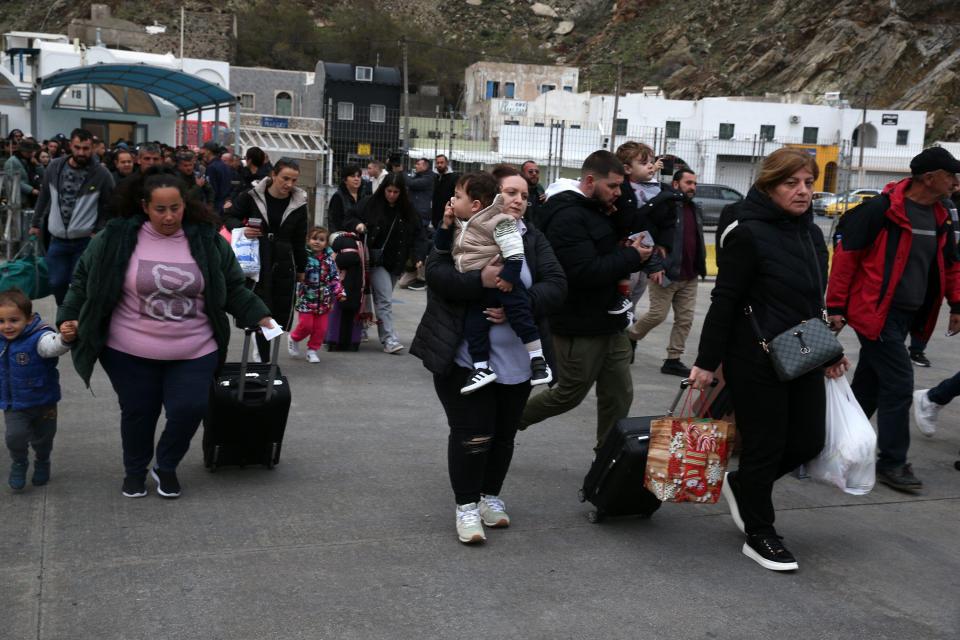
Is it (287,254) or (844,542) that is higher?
(287,254)

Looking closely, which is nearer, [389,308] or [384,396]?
[384,396]

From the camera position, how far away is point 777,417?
4.05 meters

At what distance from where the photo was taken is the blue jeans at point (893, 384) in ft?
17.4

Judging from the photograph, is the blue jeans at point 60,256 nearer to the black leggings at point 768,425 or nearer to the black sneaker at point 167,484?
the black sneaker at point 167,484

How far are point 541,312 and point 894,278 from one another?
2.23 metres

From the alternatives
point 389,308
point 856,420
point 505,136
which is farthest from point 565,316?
point 505,136

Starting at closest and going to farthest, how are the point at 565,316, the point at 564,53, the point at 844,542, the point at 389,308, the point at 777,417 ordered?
the point at 777,417 → the point at 844,542 → the point at 565,316 → the point at 389,308 → the point at 564,53

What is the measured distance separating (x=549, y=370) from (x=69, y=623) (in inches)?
82.1

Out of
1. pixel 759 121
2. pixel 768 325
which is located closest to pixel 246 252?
pixel 768 325

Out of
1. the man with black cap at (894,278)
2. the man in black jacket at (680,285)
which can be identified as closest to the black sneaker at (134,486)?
the man with black cap at (894,278)

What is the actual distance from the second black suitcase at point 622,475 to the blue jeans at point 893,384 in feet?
5.46

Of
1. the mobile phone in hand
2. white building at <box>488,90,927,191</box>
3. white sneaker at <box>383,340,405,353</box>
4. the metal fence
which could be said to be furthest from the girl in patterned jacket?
white building at <box>488,90,927,191</box>

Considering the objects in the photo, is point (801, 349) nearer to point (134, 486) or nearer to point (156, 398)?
point (156, 398)

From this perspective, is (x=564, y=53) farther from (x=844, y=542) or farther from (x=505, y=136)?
(x=844, y=542)
